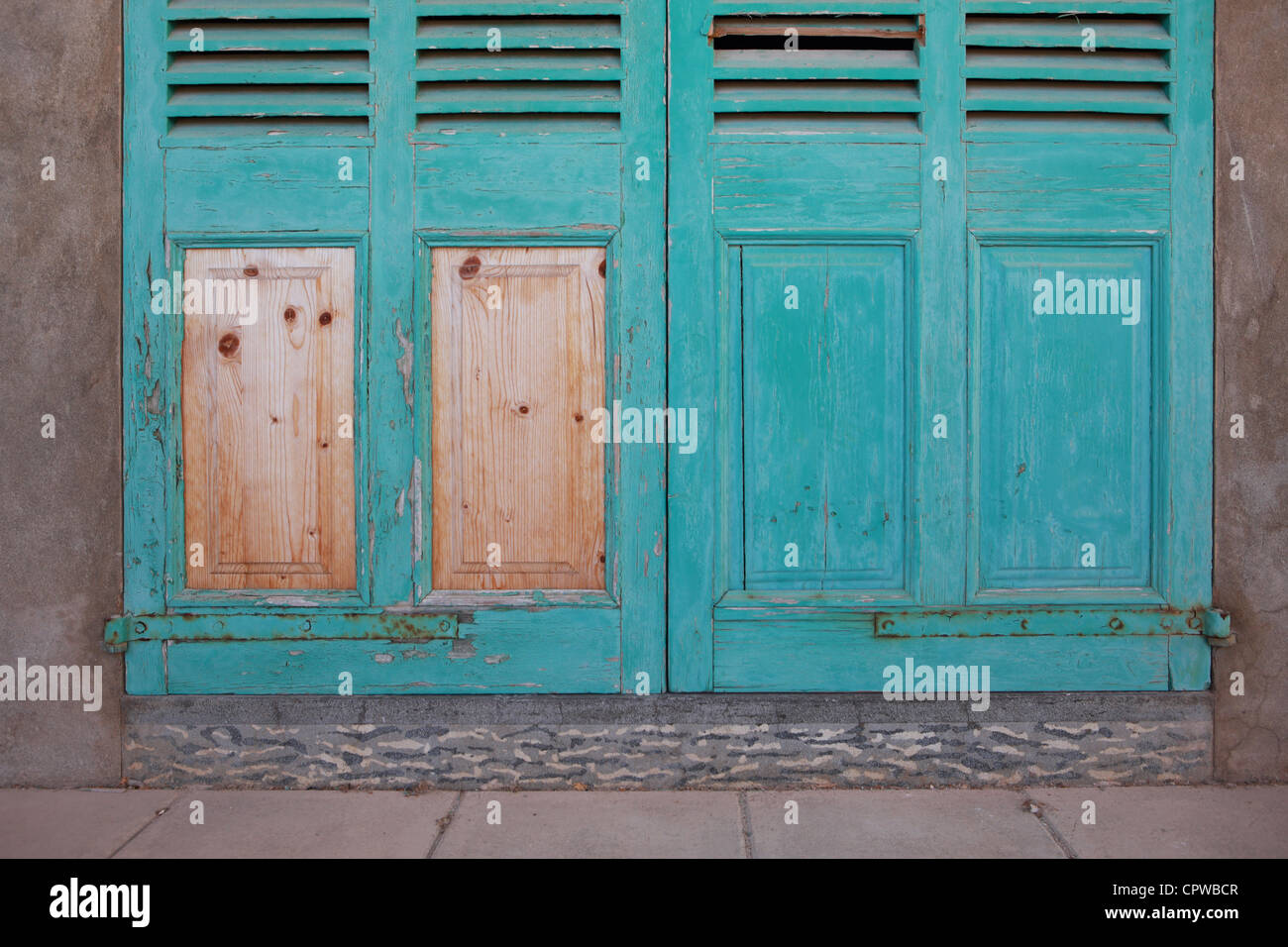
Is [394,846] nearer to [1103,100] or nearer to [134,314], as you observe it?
[134,314]

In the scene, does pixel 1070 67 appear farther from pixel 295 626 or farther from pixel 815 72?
pixel 295 626

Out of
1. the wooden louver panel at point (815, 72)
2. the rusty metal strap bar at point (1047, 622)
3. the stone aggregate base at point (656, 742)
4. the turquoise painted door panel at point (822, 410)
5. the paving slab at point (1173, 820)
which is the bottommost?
the paving slab at point (1173, 820)

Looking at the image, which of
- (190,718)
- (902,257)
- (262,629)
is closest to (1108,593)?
(902,257)

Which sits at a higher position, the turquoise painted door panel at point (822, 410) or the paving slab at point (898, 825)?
the turquoise painted door panel at point (822, 410)

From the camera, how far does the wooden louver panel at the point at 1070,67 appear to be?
126 inches

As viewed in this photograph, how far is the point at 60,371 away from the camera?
322 centimetres

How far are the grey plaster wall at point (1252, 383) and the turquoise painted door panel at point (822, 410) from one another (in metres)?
1.20

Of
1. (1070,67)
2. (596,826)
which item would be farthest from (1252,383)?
(596,826)

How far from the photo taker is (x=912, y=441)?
3.21 meters

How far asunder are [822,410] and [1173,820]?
6.00 feet

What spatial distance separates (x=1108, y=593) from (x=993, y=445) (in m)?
0.69

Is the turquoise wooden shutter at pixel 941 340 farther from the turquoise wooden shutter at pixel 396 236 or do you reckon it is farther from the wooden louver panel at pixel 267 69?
the wooden louver panel at pixel 267 69

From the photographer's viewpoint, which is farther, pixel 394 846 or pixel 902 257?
pixel 902 257

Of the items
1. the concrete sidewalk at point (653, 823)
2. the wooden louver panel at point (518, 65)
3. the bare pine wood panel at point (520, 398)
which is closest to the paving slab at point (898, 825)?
the concrete sidewalk at point (653, 823)
